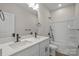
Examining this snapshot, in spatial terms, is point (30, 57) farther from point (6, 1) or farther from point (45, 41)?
point (6, 1)

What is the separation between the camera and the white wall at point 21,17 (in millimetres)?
1205

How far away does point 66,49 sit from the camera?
1309mm

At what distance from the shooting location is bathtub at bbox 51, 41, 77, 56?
1280mm

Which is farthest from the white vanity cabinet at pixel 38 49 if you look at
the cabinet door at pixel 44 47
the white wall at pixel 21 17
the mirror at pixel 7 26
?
the mirror at pixel 7 26

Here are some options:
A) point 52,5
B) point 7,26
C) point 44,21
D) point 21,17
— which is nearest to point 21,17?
point 21,17

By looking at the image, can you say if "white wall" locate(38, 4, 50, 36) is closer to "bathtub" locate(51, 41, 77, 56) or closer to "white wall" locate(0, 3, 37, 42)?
"white wall" locate(0, 3, 37, 42)

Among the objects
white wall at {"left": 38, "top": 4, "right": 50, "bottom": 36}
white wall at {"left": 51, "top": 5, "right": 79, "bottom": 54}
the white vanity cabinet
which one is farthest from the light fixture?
the white vanity cabinet

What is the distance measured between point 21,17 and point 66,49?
939 mm

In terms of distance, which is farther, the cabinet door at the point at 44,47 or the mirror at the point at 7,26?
the cabinet door at the point at 44,47

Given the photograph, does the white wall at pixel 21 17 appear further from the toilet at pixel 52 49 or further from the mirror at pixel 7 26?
the toilet at pixel 52 49

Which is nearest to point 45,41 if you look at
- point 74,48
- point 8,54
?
point 74,48

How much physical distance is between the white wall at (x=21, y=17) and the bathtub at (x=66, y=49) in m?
0.53

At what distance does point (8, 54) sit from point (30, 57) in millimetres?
385

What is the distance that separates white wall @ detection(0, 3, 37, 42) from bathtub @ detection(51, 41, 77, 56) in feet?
1.75
